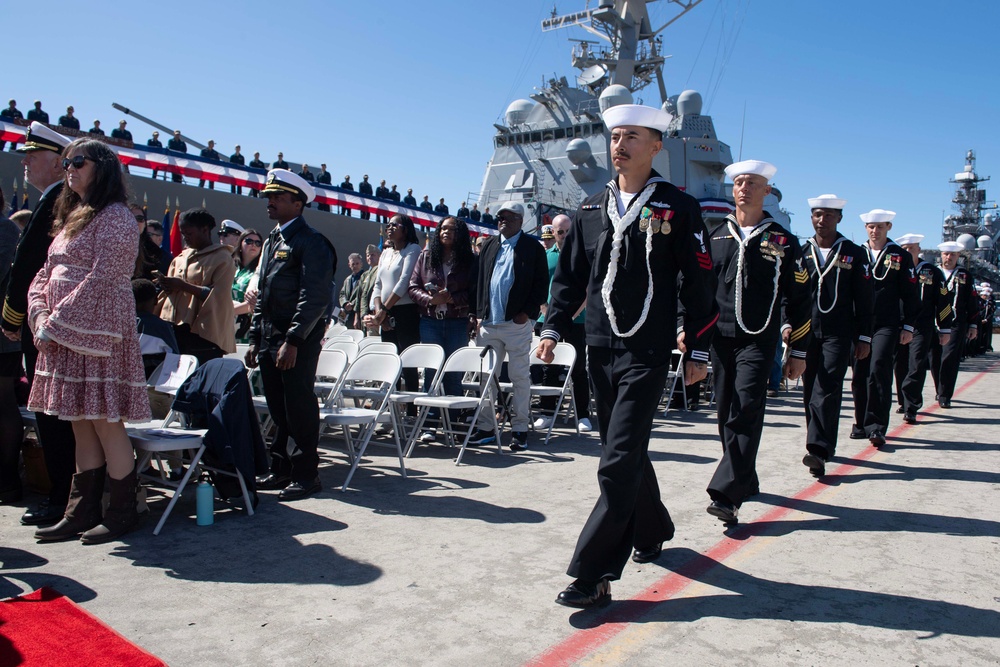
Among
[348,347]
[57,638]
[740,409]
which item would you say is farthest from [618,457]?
[348,347]

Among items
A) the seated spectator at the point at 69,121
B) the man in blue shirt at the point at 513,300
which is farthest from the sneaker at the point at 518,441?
the seated spectator at the point at 69,121

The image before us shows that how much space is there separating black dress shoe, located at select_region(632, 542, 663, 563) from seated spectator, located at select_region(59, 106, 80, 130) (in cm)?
1804

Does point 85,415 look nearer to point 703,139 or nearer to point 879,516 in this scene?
point 879,516

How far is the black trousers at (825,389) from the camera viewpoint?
217 inches

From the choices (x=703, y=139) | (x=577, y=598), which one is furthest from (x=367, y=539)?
(x=703, y=139)

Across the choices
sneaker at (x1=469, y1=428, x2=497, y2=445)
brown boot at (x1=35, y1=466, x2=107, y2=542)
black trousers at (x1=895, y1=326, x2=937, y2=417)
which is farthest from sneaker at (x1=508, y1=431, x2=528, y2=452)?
black trousers at (x1=895, y1=326, x2=937, y2=417)

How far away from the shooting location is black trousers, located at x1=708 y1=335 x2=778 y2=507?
420 centimetres

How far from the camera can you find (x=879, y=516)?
432 centimetres

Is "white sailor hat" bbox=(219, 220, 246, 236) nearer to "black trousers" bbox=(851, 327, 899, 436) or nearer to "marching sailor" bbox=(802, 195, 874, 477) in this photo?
"marching sailor" bbox=(802, 195, 874, 477)

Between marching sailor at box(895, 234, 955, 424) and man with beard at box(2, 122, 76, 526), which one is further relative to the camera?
marching sailor at box(895, 234, 955, 424)

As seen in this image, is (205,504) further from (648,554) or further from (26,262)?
(648,554)

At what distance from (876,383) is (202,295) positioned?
19.1 ft

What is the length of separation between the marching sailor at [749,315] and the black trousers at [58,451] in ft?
11.7

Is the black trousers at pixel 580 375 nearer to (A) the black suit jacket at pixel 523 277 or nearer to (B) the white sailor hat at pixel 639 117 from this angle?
(A) the black suit jacket at pixel 523 277
